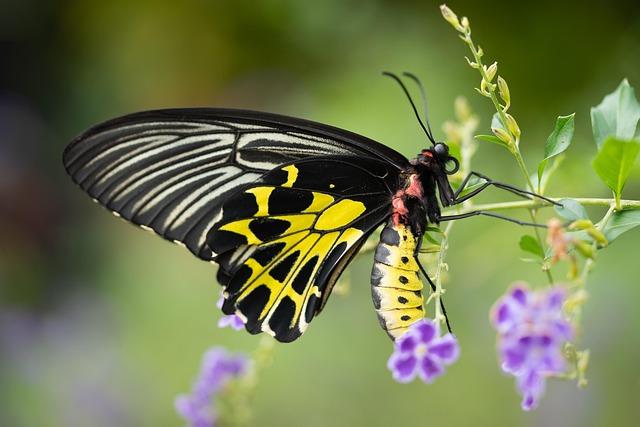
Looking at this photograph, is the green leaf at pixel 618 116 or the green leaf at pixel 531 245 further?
the green leaf at pixel 618 116

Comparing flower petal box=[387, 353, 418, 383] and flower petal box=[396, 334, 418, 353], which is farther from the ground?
flower petal box=[396, 334, 418, 353]

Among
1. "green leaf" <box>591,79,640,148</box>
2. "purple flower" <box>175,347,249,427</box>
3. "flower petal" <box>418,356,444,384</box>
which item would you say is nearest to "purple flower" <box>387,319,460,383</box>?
"flower petal" <box>418,356,444,384</box>

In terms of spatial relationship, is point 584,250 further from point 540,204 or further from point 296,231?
point 296,231

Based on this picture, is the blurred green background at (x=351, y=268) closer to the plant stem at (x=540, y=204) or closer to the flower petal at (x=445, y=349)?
the plant stem at (x=540, y=204)

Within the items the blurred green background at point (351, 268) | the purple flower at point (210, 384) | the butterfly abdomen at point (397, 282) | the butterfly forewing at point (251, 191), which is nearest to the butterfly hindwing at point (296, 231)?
the butterfly forewing at point (251, 191)

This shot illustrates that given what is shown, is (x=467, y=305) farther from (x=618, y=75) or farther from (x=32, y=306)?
(x=32, y=306)

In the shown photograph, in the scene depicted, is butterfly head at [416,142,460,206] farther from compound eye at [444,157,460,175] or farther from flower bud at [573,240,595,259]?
flower bud at [573,240,595,259]

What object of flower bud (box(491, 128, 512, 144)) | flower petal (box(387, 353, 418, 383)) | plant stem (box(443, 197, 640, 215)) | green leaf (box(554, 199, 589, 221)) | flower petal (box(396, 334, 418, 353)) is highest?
flower bud (box(491, 128, 512, 144))

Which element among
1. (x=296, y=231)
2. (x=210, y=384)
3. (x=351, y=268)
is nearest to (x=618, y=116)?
(x=296, y=231)
